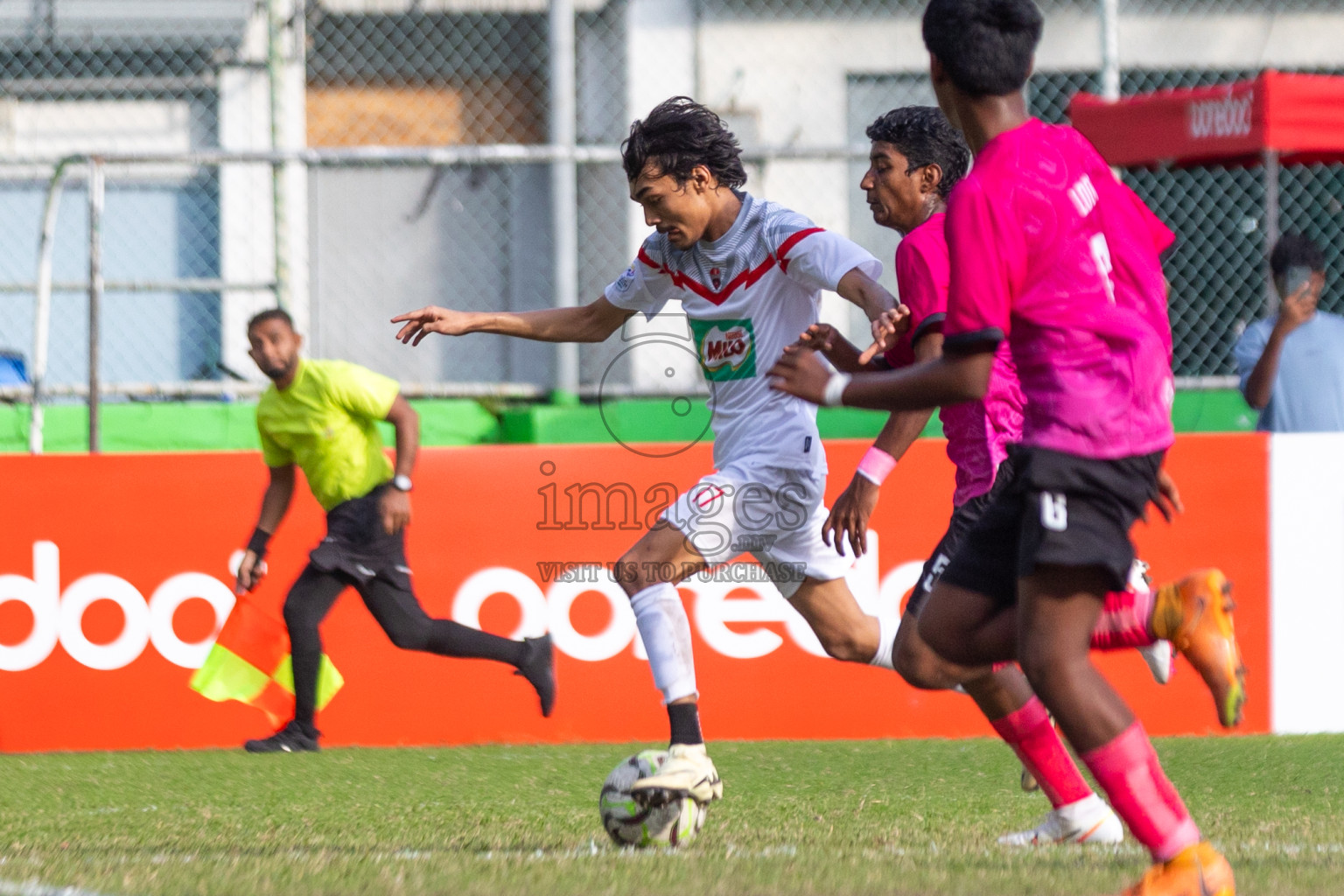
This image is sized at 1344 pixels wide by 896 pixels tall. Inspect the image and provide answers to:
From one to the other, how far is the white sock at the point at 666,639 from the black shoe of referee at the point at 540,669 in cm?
217

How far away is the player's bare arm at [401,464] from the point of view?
680 centimetres

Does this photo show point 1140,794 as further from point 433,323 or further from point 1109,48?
point 1109,48

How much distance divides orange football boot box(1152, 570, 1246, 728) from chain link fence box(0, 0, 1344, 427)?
24.8 ft

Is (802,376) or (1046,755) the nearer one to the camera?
(802,376)

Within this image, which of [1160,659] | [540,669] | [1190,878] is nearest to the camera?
[1190,878]

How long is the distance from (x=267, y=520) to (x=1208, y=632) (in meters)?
4.38

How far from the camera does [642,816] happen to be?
4.42m

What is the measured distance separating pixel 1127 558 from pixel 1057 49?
33.2 feet

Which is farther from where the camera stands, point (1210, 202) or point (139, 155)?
point (1210, 202)

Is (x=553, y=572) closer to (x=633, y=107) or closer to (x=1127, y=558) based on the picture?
(x=1127, y=558)

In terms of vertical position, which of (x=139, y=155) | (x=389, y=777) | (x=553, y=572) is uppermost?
(x=139, y=155)

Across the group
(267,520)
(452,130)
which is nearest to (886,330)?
(267,520)

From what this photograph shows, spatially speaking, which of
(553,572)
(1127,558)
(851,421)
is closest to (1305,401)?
(851,421)

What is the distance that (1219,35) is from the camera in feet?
42.5
